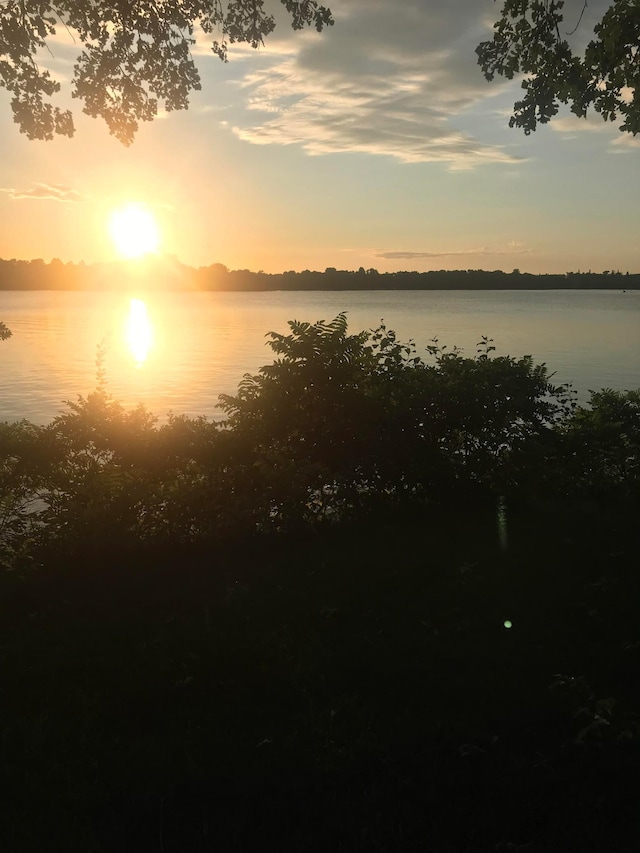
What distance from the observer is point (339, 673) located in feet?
21.5

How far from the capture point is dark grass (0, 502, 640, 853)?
15.6 ft

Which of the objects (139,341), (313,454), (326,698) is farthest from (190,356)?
(326,698)

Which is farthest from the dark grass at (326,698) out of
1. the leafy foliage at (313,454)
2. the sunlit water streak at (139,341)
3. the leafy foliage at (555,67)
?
the sunlit water streak at (139,341)

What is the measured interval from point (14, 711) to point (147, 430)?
4949 millimetres

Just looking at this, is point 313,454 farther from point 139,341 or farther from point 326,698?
point 139,341

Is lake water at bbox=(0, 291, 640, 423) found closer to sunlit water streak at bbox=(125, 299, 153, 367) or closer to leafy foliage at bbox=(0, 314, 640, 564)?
sunlit water streak at bbox=(125, 299, 153, 367)

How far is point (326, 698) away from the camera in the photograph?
617 cm

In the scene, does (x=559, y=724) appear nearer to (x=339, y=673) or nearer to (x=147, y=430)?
(x=339, y=673)

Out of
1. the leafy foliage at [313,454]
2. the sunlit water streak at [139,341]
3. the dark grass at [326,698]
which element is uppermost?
the leafy foliage at [313,454]

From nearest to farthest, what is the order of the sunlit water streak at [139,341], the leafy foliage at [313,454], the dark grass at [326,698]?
the dark grass at [326,698]
the leafy foliage at [313,454]
the sunlit water streak at [139,341]

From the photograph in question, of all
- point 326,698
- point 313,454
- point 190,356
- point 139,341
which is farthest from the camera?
point 139,341

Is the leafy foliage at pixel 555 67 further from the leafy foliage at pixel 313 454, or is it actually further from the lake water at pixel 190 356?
the lake water at pixel 190 356

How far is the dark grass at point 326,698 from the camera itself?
477 centimetres

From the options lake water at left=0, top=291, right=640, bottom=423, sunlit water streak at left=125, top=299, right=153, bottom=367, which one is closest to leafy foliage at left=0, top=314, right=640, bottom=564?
lake water at left=0, top=291, right=640, bottom=423
